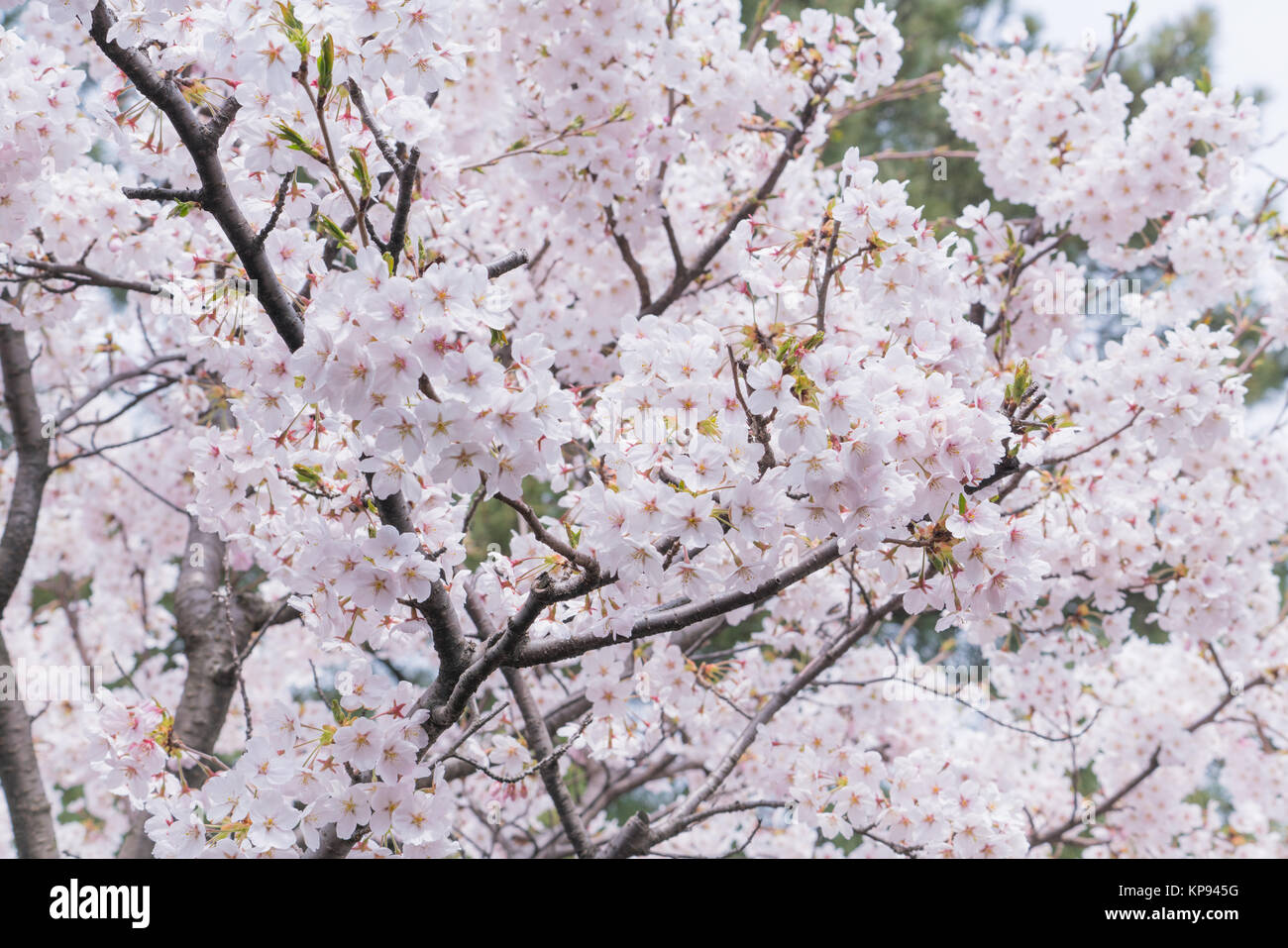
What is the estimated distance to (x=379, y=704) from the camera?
172 centimetres

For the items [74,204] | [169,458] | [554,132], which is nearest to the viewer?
[74,204]

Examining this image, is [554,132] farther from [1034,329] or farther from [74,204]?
[1034,329]

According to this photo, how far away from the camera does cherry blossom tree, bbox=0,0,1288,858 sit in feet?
4.61

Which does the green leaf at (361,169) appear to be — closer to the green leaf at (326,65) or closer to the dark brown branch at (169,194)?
the green leaf at (326,65)

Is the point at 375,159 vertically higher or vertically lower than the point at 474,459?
higher

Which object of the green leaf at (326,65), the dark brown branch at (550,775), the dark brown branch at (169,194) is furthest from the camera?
the dark brown branch at (550,775)

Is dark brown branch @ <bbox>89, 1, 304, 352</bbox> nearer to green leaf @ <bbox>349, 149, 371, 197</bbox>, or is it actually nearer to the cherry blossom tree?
the cherry blossom tree

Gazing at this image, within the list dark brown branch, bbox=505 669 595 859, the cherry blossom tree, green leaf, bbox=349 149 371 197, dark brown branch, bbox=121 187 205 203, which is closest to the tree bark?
the cherry blossom tree

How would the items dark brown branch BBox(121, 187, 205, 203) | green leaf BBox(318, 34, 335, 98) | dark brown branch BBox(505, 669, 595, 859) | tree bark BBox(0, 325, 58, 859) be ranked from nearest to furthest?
green leaf BBox(318, 34, 335, 98) → dark brown branch BBox(121, 187, 205, 203) → dark brown branch BBox(505, 669, 595, 859) → tree bark BBox(0, 325, 58, 859)

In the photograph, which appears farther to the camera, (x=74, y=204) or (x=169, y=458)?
(x=169, y=458)

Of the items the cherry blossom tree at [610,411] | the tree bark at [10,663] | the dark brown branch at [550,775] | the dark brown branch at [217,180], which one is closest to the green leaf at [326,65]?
the cherry blossom tree at [610,411]

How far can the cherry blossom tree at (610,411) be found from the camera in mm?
1404

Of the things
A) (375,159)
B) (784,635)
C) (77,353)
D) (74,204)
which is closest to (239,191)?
(375,159)
